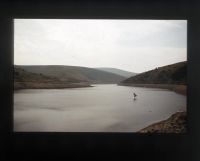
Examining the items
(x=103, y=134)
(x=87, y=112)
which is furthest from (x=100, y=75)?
(x=103, y=134)

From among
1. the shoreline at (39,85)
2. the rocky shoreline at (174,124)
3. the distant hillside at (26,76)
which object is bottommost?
the rocky shoreline at (174,124)

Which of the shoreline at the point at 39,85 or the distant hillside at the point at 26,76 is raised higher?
the distant hillside at the point at 26,76

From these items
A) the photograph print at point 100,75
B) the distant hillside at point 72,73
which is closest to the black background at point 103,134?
the photograph print at point 100,75

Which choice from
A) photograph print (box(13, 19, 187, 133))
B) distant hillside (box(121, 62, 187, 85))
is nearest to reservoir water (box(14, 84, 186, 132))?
photograph print (box(13, 19, 187, 133))

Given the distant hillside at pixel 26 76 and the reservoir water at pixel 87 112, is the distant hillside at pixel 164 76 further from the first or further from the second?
the distant hillside at pixel 26 76

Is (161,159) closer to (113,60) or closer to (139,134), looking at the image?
(139,134)

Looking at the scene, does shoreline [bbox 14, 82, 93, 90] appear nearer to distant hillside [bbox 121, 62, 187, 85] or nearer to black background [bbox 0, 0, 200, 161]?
black background [bbox 0, 0, 200, 161]
